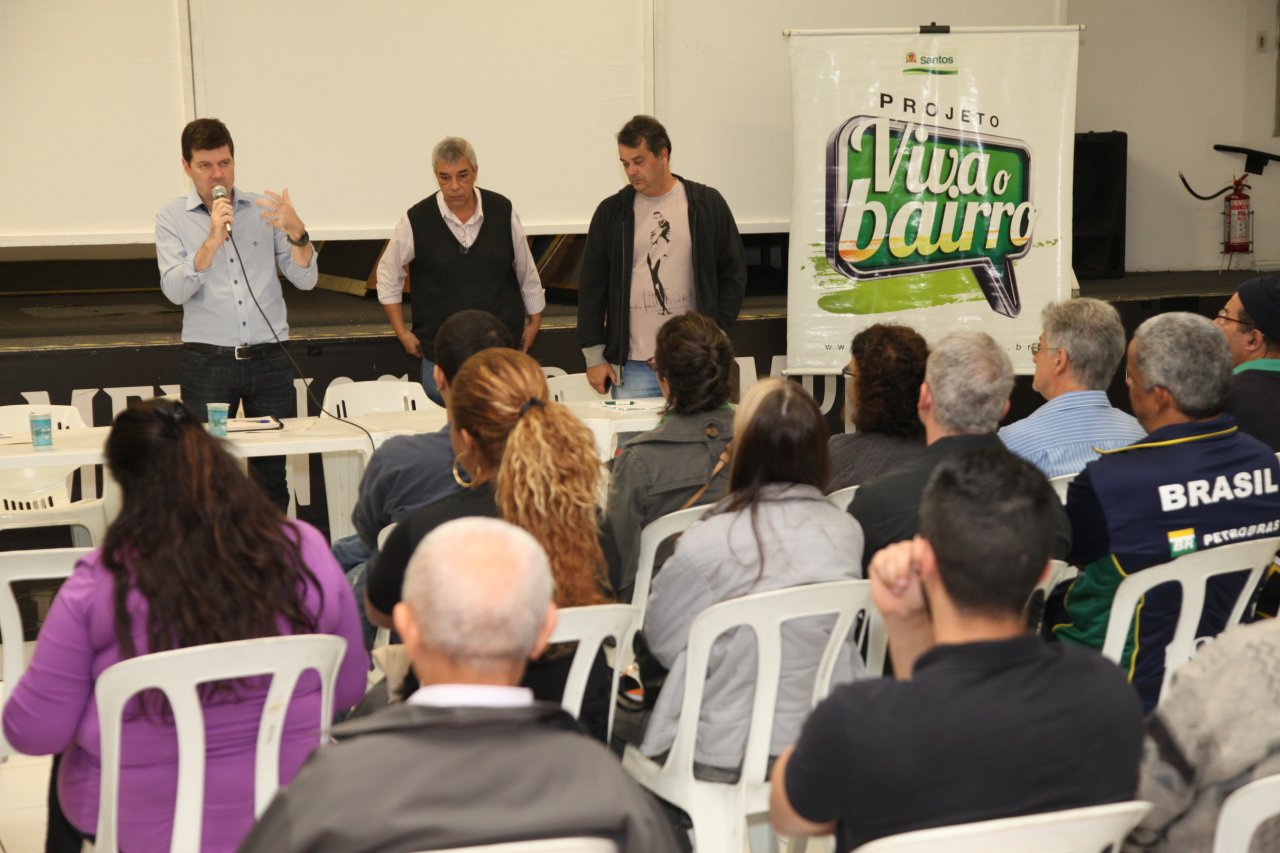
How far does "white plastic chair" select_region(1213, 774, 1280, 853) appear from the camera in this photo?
61.3 inches

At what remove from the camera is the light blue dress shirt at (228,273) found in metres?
4.75

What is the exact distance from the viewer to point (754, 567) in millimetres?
2373

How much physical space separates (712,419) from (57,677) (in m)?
1.57

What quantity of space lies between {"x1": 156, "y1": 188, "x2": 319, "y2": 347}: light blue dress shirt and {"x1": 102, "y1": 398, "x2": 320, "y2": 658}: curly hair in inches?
110

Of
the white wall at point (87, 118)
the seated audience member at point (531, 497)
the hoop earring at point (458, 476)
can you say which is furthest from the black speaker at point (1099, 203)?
the seated audience member at point (531, 497)

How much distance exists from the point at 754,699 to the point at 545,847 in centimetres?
111

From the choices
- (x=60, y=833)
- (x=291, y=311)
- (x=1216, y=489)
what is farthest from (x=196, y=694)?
(x=291, y=311)

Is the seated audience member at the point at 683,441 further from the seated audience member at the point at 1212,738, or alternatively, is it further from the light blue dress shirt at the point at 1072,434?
the seated audience member at the point at 1212,738

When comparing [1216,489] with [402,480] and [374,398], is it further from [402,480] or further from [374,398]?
[374,398]

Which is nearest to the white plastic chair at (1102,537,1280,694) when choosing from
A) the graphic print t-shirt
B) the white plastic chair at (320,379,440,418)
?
the white plastic chair at (320,379,440,418)

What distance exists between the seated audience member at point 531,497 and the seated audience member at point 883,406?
878 mm

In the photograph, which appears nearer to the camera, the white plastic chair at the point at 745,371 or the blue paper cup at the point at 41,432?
the blue paper cup at the point at 41,432

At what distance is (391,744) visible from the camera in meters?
1.36

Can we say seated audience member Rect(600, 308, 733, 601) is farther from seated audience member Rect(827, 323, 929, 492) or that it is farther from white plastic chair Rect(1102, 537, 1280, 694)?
white plastic chair Rect(1102, 537, 1280, 694)
